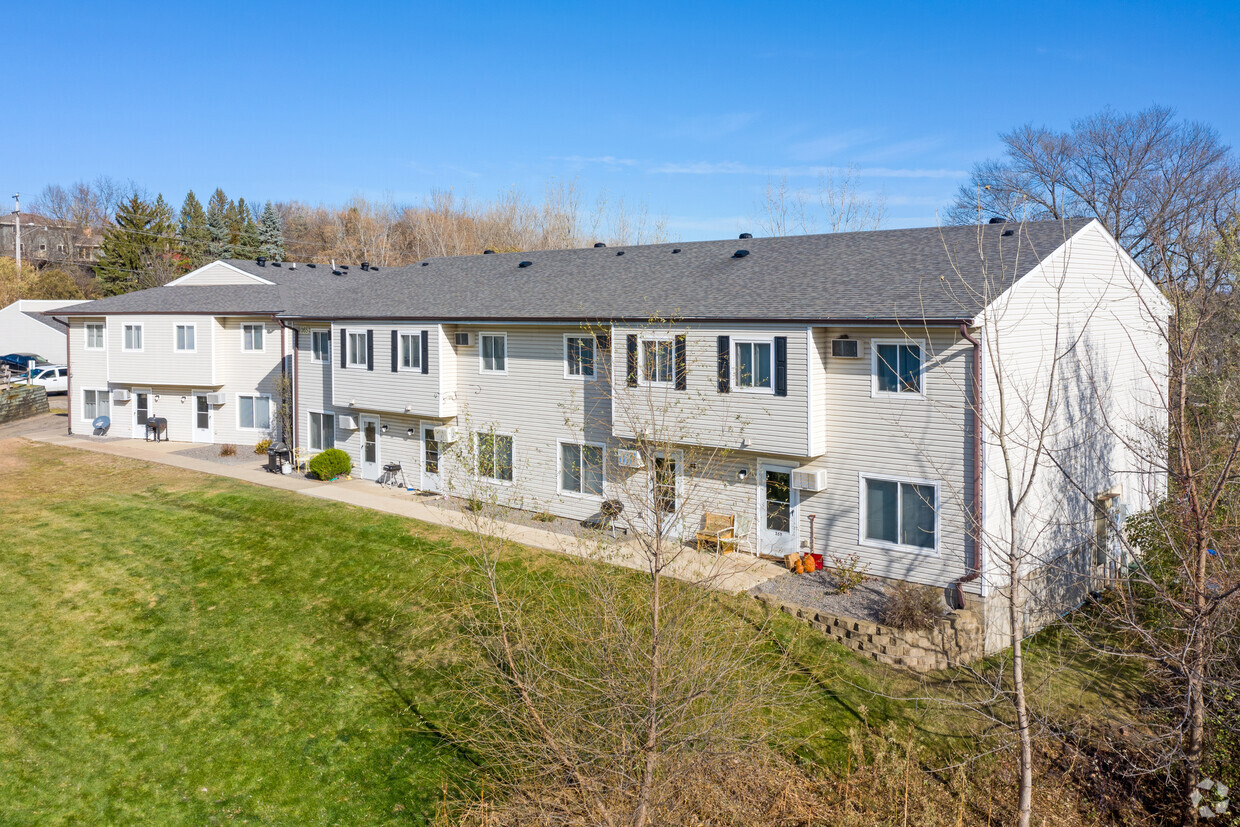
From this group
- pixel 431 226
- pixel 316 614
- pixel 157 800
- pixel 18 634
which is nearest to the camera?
pixel 157 800

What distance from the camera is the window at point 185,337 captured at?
98.5 feet

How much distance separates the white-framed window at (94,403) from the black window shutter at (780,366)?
26.5 metres

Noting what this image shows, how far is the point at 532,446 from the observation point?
21.7m

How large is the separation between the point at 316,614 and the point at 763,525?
8.90 metres

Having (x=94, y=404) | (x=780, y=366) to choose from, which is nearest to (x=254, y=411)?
(x=94, y=404)

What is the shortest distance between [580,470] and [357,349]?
320 inches

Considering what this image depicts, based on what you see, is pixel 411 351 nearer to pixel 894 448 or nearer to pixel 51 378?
pixel 894 448

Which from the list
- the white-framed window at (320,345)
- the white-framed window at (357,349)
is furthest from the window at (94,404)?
the white-framed window at (357,349)

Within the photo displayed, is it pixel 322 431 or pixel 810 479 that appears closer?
pixel 810 479

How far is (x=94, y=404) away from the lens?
3253 centimetres

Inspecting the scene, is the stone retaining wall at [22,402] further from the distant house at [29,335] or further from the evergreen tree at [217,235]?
the evergreen tree at [217,235]

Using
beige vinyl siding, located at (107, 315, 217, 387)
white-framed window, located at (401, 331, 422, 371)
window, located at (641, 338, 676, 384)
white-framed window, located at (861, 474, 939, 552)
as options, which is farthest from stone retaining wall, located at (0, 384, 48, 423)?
white-framed window, located at (861, 474, 939, 552)

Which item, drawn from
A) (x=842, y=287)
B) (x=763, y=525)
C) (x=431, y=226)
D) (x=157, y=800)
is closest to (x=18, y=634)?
(x=157, y=800)

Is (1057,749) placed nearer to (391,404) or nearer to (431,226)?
(391,404)
